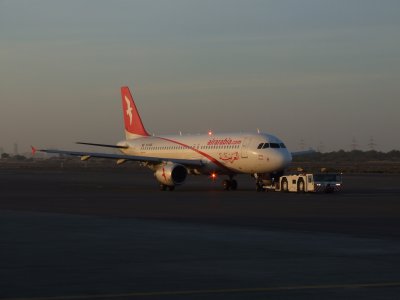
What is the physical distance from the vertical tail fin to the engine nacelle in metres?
12.1

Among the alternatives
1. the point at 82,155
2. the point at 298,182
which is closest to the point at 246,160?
the point at 298,182

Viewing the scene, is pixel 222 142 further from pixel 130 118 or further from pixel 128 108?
pixel 128 108

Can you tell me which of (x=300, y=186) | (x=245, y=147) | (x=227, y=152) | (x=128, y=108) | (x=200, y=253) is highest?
(x=128, y=108)

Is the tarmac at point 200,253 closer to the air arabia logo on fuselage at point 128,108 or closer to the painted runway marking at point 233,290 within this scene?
the painted runway marking at point 233,290

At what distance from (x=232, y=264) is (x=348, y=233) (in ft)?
22.6

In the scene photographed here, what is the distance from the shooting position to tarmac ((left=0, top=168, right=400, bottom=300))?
12.1m

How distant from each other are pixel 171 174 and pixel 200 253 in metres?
31.3

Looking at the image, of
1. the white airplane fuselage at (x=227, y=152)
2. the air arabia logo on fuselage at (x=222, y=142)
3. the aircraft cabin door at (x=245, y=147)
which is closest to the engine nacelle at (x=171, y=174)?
the white airplane fuselage at (x=227, y=152)

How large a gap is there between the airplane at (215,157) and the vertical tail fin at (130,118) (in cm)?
422

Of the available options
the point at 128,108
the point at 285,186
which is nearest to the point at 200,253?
the point at 285,186

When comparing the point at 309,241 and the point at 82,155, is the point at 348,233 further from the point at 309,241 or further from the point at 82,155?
the point at 82,155

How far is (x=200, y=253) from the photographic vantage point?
16.5 meters

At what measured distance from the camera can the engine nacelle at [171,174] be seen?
47938mm

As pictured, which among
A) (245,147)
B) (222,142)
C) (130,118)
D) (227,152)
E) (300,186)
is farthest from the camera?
(130,118)
